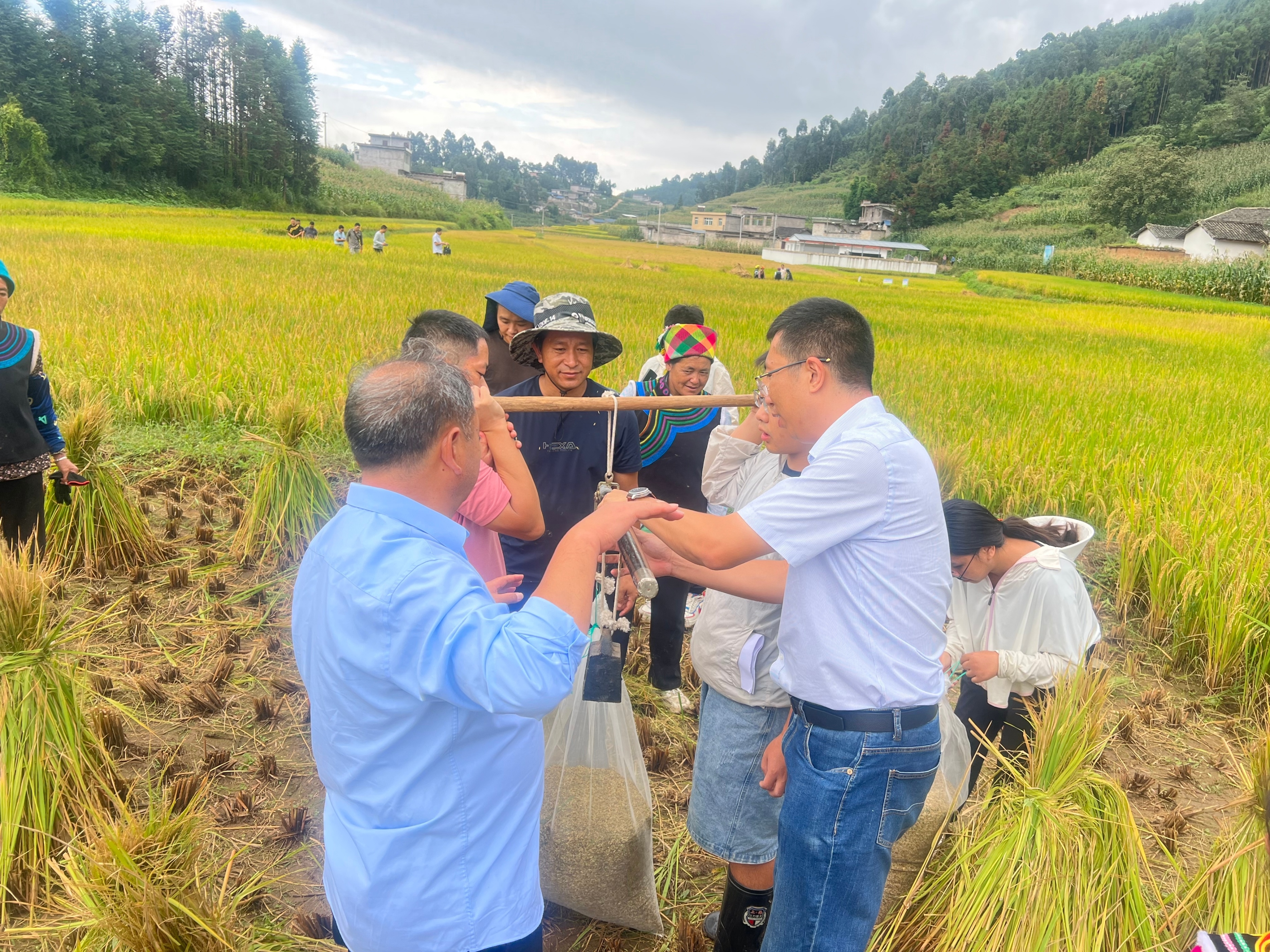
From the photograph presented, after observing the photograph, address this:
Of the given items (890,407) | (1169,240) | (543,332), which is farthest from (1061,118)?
(543,332)

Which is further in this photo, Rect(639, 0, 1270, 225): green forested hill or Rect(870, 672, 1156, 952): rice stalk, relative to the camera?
Rect(639, 0, 1270, 225): green forested hill

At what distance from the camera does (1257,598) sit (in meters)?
3.64

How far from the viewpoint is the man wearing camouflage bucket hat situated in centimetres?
264

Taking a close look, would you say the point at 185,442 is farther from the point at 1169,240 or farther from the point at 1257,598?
the point at 1169,240

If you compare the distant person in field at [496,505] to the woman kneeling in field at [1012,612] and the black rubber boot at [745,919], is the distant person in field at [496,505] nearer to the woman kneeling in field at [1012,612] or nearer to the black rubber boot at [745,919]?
the black rubber boot at [745,919]

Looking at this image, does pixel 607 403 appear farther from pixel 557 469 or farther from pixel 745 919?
pixel 745 919

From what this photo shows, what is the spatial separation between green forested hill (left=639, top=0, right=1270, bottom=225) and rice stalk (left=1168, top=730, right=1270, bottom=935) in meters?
77.2

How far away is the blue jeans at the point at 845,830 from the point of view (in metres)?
1.58

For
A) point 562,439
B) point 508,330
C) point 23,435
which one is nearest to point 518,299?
point 508,330

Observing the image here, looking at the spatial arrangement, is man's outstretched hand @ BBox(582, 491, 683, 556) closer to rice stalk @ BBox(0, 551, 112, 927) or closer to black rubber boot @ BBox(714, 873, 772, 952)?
black rubber boot @ BBox(714, 873, 772, 952)

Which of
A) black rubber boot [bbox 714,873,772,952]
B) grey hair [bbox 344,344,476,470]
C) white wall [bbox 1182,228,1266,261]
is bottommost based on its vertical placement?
black rubber boot [bbox 714,873,772,952]

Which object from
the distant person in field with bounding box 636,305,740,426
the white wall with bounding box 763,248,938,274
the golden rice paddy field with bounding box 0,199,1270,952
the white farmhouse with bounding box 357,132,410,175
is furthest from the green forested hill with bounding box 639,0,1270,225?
the distant person in field with bounding box 636,305,740,426

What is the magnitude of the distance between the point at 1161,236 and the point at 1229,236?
19.9 feet

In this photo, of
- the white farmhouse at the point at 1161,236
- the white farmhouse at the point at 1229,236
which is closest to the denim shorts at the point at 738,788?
the white farmhouse at the point at 1229,236
